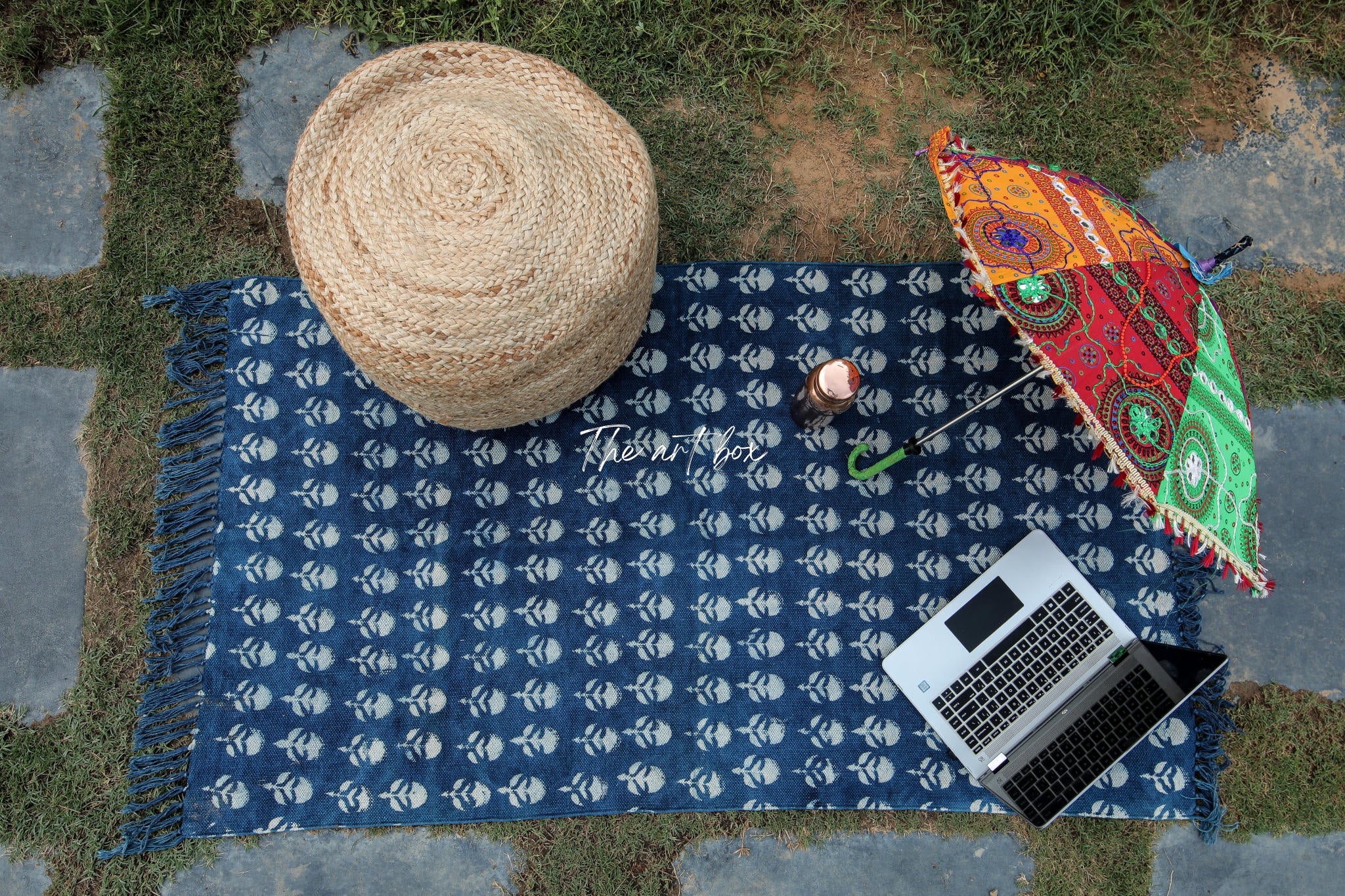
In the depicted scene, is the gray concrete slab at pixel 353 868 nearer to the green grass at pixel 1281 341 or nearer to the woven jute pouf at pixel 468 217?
the woven jute pouf at pixel 468 217

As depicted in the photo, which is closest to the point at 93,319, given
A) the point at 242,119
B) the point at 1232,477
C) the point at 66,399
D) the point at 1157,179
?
the point at 66,399

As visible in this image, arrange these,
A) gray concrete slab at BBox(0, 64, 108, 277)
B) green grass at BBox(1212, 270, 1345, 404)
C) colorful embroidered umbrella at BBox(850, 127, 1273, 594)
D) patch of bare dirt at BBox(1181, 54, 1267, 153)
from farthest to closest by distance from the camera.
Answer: patch of bare dirt at BBox(1181, 54, 1267, 153), green grass at BBox(1212, 270, 1345, 404), gray concrete slab at BBox(0, 64, 108, 277), colorful embroidered umbrella at BBox(850, 127, 1273, 594)

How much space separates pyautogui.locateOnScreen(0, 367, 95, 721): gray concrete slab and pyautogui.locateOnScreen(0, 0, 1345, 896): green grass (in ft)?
0.17

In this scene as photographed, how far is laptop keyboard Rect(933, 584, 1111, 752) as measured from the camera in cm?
207

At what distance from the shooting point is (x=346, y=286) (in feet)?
5.34

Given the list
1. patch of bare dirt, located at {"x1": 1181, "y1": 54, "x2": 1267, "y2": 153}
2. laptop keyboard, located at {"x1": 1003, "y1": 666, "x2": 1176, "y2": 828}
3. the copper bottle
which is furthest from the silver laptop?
patch of bare dirt, located at {"x1": 1181, "y1": 54, "x2": 1267, "y2": 153}

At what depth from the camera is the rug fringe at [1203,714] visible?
2.19 meters

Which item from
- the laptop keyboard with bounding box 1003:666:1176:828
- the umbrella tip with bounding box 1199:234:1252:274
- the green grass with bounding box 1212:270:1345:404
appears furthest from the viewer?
the green grass with bounding box 1212:270:1345:404

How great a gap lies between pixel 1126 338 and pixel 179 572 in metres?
2.44

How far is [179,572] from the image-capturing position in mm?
2160

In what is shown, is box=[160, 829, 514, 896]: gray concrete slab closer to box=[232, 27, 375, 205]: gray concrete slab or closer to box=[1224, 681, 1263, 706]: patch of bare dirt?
box=[232, 27, 375, 205]: gray concrete slab

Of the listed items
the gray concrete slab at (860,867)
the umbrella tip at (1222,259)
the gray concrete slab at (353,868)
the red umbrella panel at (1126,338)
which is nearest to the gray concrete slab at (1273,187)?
the umbrella tip at (1222,259)

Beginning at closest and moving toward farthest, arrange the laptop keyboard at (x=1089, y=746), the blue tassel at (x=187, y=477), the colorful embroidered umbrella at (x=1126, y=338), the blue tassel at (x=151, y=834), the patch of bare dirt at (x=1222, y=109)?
1. the colorful embroidered umbrella at (x=1126, y=338)
2. the laptop keyboard at (x=1089, y=746)
3. the blue tassel at (x=151, y=834)
4. the blue tassel at (x=187, y=477)
5. the patch of bare dirt at (x=1222, y=109)

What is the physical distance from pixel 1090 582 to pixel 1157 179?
130 centimetres
